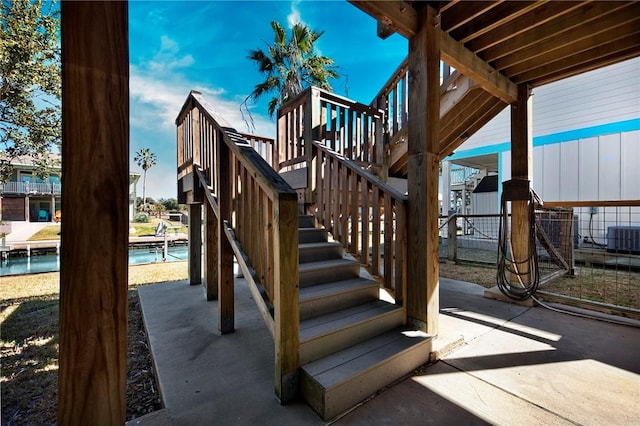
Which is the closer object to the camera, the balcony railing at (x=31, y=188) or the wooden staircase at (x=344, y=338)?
the wooden staircase at (x=344, y=338)

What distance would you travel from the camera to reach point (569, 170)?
26.8 feet

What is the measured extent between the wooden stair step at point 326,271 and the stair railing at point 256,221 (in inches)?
17.7

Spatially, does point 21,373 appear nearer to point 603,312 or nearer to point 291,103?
point 291,103

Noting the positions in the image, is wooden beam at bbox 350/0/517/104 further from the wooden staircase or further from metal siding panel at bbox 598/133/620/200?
metal siding panel at bbox 598/133/620/200

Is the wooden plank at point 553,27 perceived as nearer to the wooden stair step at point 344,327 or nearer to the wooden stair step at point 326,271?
the wooden stair step at point 326,271

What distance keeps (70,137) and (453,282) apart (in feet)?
15.7

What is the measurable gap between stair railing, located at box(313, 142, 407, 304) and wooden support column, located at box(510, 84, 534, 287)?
1.78m

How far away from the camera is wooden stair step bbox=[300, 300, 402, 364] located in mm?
1871

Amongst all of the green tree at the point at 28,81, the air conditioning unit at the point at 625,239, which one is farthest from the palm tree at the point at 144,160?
the air conditioning unit at the point at 625,239

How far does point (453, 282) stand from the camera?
4.47m

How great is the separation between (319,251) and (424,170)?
1244 millimetres

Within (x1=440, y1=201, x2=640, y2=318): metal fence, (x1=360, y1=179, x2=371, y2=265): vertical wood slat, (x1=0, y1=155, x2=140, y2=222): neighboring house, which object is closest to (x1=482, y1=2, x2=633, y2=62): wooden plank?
(x1=440, y1=201, x2=640, y2=318): metal fence

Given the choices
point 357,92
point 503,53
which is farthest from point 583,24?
point 357,92

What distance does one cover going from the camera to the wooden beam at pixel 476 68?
2.67 meters
